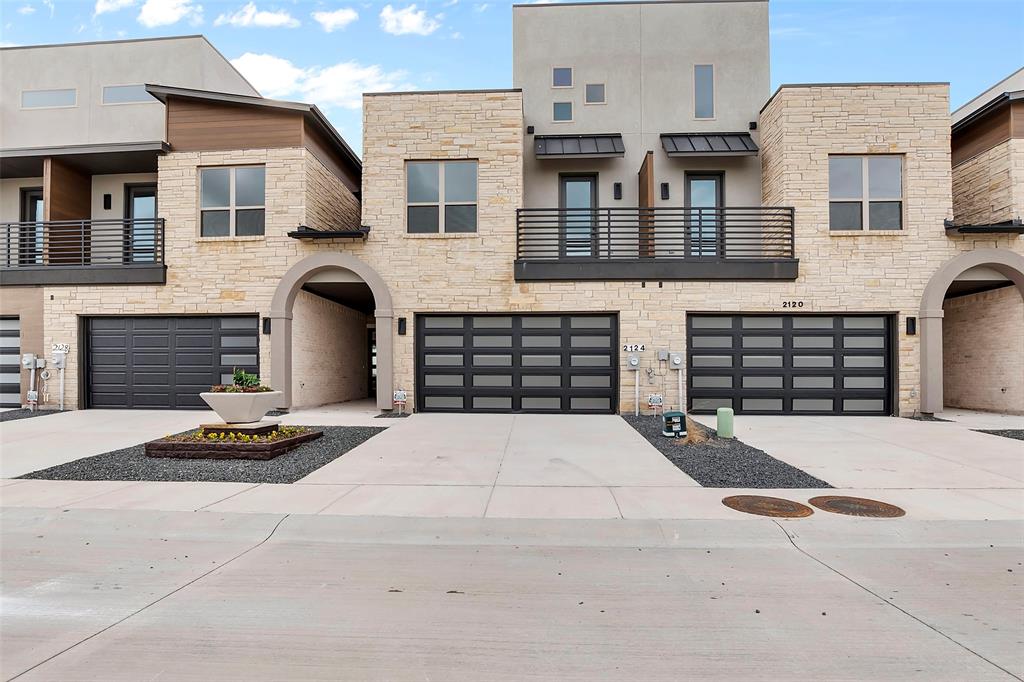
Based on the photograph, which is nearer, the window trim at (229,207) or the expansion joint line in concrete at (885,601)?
the expansion joint line in concrete at (885,601)

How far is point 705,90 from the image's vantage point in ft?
48.0

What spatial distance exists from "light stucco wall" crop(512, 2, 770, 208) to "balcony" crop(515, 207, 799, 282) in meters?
1.47

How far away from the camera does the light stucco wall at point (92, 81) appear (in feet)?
51.4

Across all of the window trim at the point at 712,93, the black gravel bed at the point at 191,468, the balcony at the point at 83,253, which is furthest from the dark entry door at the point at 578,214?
the balcony at the point at 83,253

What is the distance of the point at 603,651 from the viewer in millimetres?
2865

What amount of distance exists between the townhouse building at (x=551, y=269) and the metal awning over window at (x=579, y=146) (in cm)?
16

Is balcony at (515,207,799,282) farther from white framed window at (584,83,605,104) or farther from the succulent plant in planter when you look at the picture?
the succulent plant in planter

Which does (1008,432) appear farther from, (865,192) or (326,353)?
(326,353)

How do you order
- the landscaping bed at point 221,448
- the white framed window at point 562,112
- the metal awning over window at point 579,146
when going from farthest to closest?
the white framed window at point 562,112 < the metal awning over window at point 579,146 < the landscaping bed at point 221,448

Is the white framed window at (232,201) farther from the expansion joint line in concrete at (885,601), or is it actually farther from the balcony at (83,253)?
the expansion joint line in concrete at (885,601)

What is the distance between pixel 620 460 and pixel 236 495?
194 inches

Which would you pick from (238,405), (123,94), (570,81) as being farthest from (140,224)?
(570,81)

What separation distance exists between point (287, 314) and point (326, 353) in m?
2.26

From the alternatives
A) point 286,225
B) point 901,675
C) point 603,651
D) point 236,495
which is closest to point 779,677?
point 901,675
